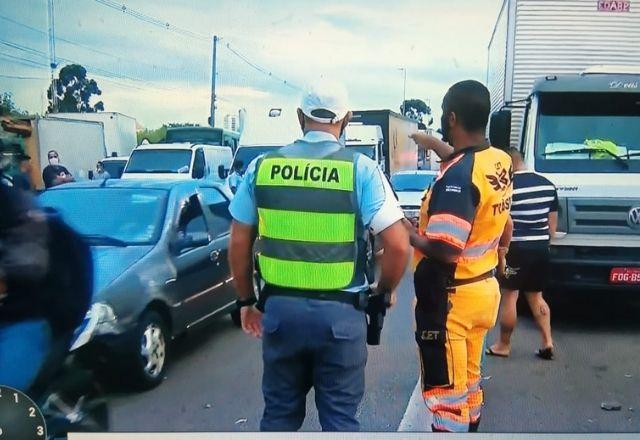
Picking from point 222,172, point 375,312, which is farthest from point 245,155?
point 375,312

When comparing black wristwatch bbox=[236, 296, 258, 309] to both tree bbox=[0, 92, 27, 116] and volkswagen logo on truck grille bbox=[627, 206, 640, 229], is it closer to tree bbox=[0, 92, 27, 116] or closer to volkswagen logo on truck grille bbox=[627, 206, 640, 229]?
tree bbox=[0, 92, 27, 116]

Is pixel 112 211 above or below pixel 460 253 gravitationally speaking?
above

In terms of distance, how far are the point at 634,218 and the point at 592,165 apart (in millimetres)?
261

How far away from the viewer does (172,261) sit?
8.98ft

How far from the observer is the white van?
2.69 meters

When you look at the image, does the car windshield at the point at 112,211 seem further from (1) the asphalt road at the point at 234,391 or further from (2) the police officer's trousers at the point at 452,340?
(2) the police officer's trousers at the point at 452,340

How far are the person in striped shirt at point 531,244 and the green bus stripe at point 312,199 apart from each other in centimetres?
69

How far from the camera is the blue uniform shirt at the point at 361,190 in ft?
8.02

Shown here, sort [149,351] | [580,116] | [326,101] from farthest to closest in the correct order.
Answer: [580,116] → [149,351] → [326,101]

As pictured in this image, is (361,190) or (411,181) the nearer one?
(361,190)

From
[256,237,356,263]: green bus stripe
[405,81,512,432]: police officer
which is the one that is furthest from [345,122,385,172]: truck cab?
[256,237,356,263]: green bus stripe

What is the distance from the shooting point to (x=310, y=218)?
2.45 meters

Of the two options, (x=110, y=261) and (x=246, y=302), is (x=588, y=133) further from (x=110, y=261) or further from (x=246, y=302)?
(x=110, y=261)

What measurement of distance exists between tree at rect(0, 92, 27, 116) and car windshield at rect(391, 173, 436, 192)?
143 cm
